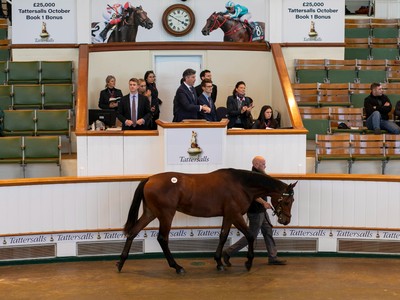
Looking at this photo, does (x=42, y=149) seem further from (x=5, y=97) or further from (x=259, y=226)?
(x=259, y=226)

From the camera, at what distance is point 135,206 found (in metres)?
9.95

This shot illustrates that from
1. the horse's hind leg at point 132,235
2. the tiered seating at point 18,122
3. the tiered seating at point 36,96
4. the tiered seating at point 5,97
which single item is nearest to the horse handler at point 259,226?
the horse's hind leg at point 132,235

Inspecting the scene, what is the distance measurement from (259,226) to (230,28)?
19.4 feet

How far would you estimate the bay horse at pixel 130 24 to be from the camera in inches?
595

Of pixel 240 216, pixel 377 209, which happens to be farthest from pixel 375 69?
pixel 240 216

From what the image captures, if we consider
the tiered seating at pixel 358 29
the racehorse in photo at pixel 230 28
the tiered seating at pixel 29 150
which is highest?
the tiered seating at pixel 358 29

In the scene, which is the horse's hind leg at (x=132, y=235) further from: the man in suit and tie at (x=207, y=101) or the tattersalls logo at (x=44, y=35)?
the tattersalls logo at (x=44, y=35)

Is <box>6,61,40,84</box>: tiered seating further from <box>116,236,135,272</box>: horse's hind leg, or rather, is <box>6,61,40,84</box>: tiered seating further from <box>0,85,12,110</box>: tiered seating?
<box>116,236,135,272</box>: horse's hind leg

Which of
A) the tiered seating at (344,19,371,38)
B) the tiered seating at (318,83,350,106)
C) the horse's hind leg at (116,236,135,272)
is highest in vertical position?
the tiered seating at (344,19,371,38)

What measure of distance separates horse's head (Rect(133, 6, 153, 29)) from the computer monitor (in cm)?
235

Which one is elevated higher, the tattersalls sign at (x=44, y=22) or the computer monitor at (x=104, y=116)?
the tattersalls sign at (x=44, y=22)

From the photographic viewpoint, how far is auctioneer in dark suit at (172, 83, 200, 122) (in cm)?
1123

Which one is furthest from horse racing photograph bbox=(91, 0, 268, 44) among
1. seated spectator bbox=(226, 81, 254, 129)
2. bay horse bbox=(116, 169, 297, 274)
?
bay horse bbox=(116, 169, 297, 274)

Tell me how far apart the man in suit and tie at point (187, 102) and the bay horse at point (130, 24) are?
4.08 metres
